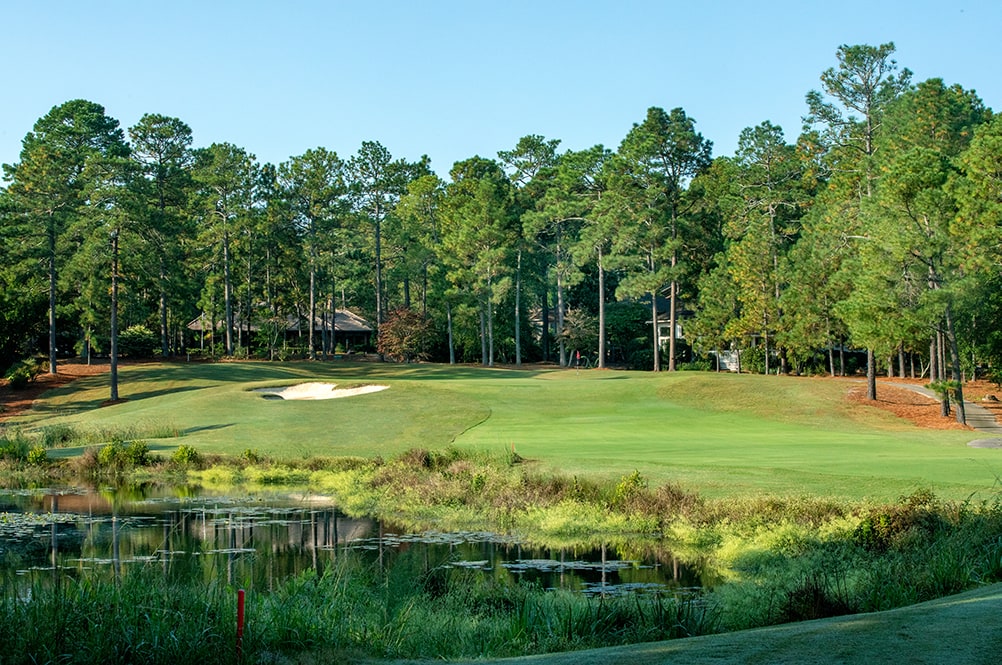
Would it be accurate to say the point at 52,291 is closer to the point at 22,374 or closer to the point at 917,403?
the point at 22,374

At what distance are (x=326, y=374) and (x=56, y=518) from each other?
4223 cm

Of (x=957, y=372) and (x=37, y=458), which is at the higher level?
(x=957, y=372)

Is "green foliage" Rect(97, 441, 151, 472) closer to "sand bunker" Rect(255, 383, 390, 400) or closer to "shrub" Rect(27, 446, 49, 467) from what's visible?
"shrub" Rect(27, 446, 49, 467)

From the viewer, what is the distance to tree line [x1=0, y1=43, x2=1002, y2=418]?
190 ft

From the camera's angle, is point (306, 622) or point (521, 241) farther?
point (521, 241)

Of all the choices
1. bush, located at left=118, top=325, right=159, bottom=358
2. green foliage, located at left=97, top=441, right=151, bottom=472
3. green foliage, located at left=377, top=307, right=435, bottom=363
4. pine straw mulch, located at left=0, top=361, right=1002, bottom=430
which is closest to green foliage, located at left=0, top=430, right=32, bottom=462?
green foliage, located at left=97, top=441, right=151, bottom=472

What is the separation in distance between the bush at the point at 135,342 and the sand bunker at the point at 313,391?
84.5 ft

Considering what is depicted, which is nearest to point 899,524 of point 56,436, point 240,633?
point 240,633

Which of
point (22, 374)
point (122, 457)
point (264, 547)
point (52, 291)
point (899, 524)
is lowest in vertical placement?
point (264, 547)

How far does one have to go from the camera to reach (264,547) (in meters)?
18.8

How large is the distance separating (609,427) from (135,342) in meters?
44.6

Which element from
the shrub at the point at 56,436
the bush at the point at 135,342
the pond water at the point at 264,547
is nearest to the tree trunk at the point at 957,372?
the pond water at the point at 264,547

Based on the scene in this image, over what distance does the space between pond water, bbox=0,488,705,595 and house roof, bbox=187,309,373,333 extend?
186 feet

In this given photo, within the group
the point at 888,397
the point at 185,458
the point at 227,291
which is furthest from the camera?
the point at 227,291
